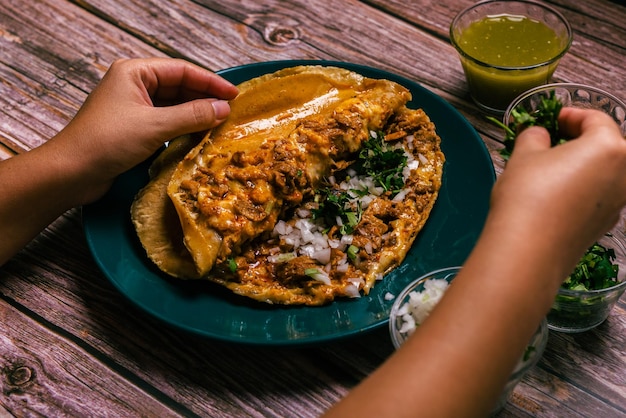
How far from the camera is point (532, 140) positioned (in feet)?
5.88

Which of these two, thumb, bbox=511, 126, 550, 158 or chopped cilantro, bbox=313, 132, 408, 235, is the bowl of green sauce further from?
thumb, bbox=511, 126, 550, 158

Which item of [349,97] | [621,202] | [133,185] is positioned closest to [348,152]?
[349,97]

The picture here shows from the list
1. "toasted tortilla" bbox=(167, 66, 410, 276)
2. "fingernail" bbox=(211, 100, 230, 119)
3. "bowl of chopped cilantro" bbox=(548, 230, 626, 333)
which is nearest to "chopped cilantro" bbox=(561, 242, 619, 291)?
"bowl of chopped cilantro" bbox=(548, 230, 626, 333)

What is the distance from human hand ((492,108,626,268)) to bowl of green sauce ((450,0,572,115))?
1.18 m

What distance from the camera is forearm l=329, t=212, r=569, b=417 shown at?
5.10ft

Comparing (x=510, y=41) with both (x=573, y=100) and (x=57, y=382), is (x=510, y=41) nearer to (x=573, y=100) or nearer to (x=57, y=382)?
(x=573, y=100)

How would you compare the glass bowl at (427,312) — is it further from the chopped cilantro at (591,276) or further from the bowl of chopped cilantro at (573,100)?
the bowl of chopped cilantro at (573,100)

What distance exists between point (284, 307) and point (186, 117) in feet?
2.45

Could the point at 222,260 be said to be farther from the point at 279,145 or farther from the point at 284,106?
the point at 284,106

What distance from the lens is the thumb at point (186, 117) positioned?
242 cm

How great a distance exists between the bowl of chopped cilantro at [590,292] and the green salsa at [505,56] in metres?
0.83

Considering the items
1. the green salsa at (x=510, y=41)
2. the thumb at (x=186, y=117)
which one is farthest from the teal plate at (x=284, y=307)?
the green salsa at (x=510, y=41)

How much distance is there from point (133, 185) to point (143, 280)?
1.40 feet

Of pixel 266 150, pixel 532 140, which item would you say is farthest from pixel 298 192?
pixel 532 140
